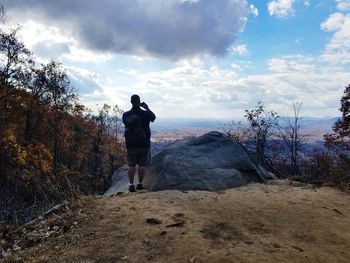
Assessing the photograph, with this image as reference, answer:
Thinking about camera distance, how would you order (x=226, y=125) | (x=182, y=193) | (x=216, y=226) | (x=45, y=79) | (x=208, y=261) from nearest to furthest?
1. (x=208, y=261)
2. (x=216, y=226)
3. (x=182, y=193)
4. (x=226, y=125)
5. (x=45, y=79)

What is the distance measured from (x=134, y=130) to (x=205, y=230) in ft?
11.5

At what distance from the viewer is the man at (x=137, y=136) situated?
8656 mm

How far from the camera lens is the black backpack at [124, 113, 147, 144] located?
8633 mm

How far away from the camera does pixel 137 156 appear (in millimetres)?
8766

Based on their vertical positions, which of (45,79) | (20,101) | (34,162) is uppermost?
(45,79)

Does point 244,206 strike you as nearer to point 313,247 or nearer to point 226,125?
point 313,247

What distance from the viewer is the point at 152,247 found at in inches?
207

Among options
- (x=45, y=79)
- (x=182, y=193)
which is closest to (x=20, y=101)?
(x=45, y=79)

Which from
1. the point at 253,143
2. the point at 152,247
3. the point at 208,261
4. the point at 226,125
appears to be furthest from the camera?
the point at 226,125

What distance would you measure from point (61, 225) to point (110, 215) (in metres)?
0.84

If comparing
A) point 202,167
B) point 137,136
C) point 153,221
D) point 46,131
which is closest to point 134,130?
point 137,136

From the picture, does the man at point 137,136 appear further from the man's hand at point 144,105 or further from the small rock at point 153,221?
the small rock at point 153,221

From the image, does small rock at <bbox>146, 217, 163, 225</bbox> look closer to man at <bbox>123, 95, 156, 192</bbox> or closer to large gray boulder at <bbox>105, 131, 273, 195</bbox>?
large gray boulder at <bbox>105, 131, 273, 195</bbox>

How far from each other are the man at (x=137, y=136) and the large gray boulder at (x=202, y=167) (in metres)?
0.52
